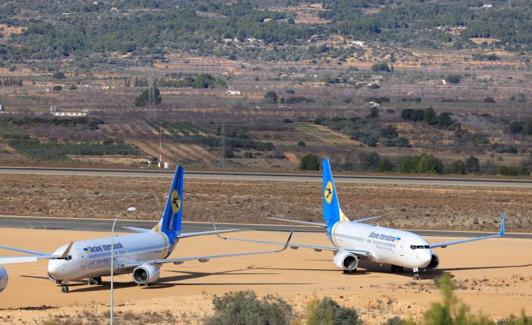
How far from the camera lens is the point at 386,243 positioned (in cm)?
6244

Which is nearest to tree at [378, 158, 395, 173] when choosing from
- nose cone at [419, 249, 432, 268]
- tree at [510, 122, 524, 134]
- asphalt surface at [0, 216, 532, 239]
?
asphalt surface at [0, 216, 532, 239]

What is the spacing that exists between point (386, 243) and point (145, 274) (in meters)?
12.8

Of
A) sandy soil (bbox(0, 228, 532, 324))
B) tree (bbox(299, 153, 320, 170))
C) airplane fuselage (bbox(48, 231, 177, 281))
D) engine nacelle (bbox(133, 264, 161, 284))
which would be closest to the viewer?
sandy soil (bbox(0, 228, 532, 324))

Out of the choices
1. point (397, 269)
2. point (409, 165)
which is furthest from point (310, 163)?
point (397, 269)

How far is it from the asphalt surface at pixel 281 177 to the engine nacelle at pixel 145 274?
48.3 meters

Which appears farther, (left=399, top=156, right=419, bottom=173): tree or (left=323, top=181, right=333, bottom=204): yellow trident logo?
(left=399, top=156, right=419, bottom=173): tree

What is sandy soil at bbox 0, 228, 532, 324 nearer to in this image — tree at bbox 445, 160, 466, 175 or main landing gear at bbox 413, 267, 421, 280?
main landing gear at bbox 413, 267, 421, 280

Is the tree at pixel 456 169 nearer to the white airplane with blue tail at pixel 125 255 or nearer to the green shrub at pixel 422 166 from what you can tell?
the green shrub at pixel 422 166

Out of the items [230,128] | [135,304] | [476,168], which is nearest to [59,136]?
[230,128]

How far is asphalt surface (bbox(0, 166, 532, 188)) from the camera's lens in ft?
349

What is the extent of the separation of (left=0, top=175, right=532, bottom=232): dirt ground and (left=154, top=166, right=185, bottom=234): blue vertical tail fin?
25.2m

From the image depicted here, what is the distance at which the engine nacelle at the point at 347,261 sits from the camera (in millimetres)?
63375

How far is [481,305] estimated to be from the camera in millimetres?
53094

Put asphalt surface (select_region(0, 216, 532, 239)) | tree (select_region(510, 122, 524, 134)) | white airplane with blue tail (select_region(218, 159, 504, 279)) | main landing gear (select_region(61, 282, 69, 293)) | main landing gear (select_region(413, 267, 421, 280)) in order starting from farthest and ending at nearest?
tree (select_region(510, 122, 524, 134))
asphalt surface (select_region(0, 216, 532, 239))
main landing gear (select_region(413, 267, 421, 280))
white airplane with blue tail (select_region(218, 159, 504, 279))
main landing gear (select_region(61, 282, 69, 293))
